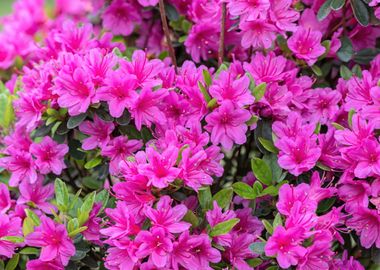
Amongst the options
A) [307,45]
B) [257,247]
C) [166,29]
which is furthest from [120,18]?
[257,247]

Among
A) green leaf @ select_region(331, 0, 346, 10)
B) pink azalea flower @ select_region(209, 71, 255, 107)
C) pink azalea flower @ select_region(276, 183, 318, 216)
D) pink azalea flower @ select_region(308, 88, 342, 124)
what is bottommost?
pink azalea flower @ select_region(276, 183, 318, 216)

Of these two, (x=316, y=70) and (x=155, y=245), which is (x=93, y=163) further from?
(x=316, y=70)

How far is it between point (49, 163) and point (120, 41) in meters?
0.63

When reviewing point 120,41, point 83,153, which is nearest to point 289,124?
point 83,153

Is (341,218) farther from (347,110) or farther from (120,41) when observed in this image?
(120,41)

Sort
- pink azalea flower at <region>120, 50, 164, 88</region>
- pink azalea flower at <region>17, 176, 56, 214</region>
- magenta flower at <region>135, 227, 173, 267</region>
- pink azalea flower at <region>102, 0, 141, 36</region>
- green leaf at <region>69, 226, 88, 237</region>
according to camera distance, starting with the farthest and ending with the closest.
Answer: pink azalea flower at <region>102, 0, 141, 36</region> < pink azalea flower at <region>17, 176, 56, 214</region> < pink azalea flower at <region>120, 50, 164, 88</region> < green leaf at <region>69, 226, 88, 237</region> < magenta flower at <region>135, 227, 173, 267</region>

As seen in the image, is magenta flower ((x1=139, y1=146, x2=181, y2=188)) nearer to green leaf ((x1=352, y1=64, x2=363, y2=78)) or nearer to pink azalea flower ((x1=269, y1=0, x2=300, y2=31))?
pink azalea flower ((x1=269, y1=0, x2=300, y2=31))

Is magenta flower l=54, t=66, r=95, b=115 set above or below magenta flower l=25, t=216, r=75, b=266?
above

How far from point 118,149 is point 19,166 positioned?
0.30 meters

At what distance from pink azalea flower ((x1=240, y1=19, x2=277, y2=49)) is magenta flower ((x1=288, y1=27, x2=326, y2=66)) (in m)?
0.06

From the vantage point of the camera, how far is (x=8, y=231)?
1784 millimetres

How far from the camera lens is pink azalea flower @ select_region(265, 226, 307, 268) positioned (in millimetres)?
1569

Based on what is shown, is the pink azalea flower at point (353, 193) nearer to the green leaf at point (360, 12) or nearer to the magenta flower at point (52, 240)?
the green leaf at point (360, 12)

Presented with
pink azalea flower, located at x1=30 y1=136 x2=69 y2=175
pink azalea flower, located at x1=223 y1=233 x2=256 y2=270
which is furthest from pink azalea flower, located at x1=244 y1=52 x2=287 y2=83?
pink azalea flower, located at x1=30 y1=136 x2=69 y2=175
